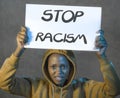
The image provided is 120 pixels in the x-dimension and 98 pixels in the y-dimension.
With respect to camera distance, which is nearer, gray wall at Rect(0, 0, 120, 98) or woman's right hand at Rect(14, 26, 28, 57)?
woman's right hand at Rect(14, 26, 28, 57)

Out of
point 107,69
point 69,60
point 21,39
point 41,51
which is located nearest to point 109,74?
point 107,69

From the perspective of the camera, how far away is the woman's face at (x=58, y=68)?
53.4 inches

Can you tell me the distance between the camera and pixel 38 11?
133 cm

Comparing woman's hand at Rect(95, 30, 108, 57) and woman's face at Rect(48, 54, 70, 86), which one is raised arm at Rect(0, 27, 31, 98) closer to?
woman's face at Rect(48, 54, 70, 86)

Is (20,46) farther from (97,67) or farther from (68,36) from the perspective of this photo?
(97,67)

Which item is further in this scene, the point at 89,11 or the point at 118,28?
the point at 118,28

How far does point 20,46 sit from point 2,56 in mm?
1732

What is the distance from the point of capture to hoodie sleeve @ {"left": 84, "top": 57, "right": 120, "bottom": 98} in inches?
52.2

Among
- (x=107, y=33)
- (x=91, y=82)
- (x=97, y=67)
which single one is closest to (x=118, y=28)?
(x=107, y=33)

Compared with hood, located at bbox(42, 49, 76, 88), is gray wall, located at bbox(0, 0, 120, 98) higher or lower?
higher

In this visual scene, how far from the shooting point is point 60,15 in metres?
1.33

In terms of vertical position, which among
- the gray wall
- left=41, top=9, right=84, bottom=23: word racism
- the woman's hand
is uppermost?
the gray wall

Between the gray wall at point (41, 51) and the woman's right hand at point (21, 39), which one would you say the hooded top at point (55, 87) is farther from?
the gray wall at point (41, 51)

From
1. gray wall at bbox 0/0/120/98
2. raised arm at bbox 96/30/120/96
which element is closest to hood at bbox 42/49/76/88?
raised arm at bbox 96/30/120/96
